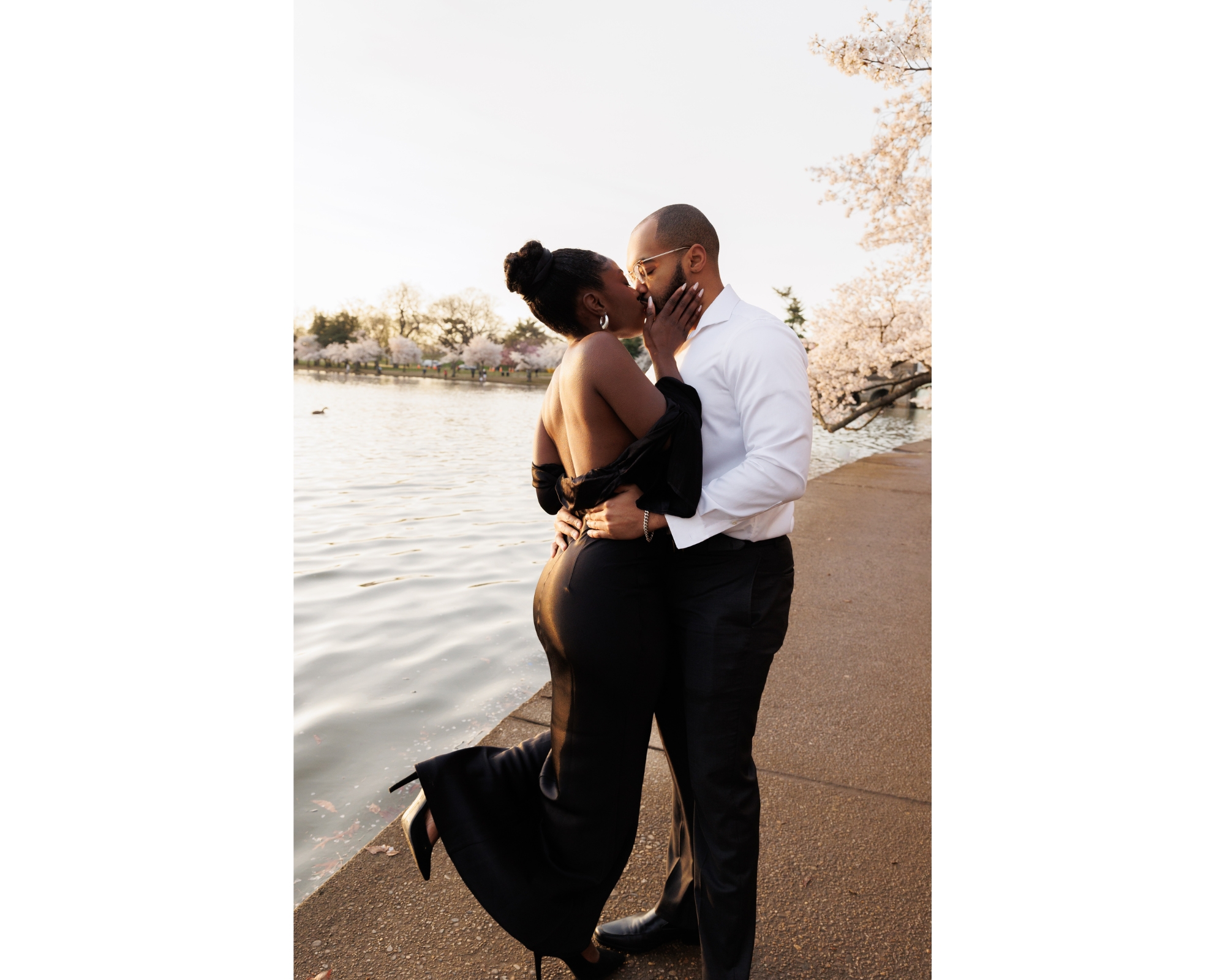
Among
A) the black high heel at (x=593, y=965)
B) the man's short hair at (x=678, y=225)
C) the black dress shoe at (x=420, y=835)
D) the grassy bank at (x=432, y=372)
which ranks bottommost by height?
the black high heel at (x=593, y=965)

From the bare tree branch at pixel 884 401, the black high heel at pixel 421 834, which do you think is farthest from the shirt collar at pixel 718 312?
the bare tree branch at pixel 884 401

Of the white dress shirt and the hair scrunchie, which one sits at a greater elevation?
the hair scrunchie

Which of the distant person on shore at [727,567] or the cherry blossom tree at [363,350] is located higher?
the cherry blossom tree at [363,350]

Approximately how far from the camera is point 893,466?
17031mm

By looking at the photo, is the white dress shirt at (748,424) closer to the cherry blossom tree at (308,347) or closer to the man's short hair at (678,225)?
the man's short hair at (678,225)

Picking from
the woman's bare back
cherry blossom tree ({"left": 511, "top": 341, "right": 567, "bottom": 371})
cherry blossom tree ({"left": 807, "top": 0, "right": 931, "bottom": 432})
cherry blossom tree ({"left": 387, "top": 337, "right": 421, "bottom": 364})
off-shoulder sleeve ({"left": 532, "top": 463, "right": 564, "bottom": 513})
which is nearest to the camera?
the woman's bare back

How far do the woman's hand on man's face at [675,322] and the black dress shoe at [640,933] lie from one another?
170 cm

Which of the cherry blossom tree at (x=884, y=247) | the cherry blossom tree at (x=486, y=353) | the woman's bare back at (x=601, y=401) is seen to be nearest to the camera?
the woman's bare back at (x=601, y=401)

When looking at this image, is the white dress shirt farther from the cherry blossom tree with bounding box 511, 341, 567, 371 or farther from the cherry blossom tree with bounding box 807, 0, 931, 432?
the cherry blossom tree with bounding box 511, 341, 567, 371

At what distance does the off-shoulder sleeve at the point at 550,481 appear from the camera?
2.33 meters

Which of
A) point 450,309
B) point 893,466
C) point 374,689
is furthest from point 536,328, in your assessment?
point 374,689

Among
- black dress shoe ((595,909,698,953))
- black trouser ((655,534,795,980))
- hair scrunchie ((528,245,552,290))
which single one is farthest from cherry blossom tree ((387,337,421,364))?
black trouser ((655,534,795,980))

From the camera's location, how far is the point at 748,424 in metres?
2.01

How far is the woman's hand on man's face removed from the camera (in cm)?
212
